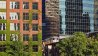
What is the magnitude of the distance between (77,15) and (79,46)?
115341mm

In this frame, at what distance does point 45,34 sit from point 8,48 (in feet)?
552

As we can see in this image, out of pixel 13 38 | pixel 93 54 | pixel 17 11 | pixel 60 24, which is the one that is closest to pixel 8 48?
pixel 13 38

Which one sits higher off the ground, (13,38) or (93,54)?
(13,38)

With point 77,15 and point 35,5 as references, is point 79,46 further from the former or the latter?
point 77,15

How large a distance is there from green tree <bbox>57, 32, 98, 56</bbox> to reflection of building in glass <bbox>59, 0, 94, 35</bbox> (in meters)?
106

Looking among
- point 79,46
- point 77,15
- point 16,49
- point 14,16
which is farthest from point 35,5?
point 16,49

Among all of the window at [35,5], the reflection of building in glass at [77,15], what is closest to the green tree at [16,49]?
the window at [35,5]

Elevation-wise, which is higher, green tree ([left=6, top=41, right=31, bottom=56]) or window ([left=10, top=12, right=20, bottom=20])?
green tree ([left=6, top=41, right=31, bottom=56])

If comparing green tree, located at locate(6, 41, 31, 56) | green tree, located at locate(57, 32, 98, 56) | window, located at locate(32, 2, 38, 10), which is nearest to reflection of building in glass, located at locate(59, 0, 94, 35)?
window, located at locate(32, 2, 38, 10)

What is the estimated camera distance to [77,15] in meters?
196

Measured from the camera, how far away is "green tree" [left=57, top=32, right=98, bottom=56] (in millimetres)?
80688

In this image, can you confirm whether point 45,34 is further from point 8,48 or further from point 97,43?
point 8,48

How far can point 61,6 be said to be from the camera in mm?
191000

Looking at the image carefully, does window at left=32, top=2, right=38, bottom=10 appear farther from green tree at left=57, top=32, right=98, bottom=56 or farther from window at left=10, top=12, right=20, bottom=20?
green tree at left=57, top=32, right=98, bottom=56
